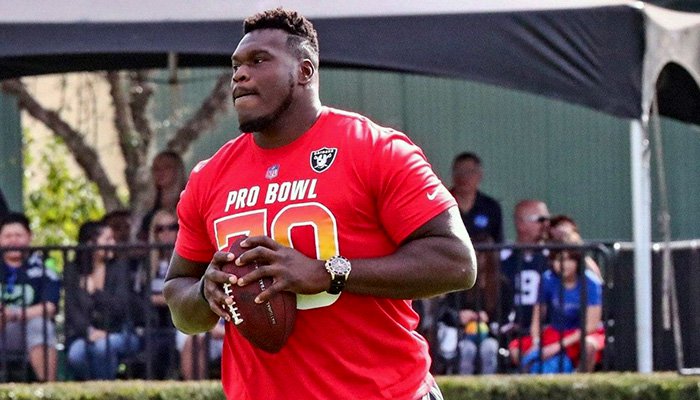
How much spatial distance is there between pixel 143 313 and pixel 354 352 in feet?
16.6

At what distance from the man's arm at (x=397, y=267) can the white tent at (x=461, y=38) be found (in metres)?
4.96

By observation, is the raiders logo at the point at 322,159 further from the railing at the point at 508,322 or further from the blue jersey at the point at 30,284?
the blue jersey at the point at 30,284

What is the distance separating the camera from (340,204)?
13.6 feet

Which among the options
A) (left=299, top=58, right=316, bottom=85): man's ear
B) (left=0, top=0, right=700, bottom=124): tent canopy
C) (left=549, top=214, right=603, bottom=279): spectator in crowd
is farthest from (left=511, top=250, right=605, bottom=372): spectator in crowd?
(left=299, top=58, right=316, bottom=85): man's ear

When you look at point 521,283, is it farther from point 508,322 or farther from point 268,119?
point 268,119

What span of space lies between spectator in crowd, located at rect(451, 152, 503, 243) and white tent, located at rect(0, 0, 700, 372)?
5.52 ft

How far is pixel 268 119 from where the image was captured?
4246mm

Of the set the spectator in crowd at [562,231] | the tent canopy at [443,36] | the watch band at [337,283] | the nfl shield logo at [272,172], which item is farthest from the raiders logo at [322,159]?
the spectator in crowd at [562,231]

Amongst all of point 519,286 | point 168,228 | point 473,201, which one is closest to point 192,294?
point 519,286

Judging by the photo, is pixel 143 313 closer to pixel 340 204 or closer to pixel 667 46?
pixel 667 46

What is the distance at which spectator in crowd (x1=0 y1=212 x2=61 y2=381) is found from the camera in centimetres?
904

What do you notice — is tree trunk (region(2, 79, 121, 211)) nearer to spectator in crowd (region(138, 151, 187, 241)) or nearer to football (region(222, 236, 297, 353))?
spectator in crowd (region(138, 151, 187, 241))

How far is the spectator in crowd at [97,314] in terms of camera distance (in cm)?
897

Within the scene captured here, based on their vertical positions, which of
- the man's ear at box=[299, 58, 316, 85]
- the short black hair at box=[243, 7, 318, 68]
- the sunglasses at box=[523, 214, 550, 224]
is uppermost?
the short black hair at box=[243, 7, 318, 68]
